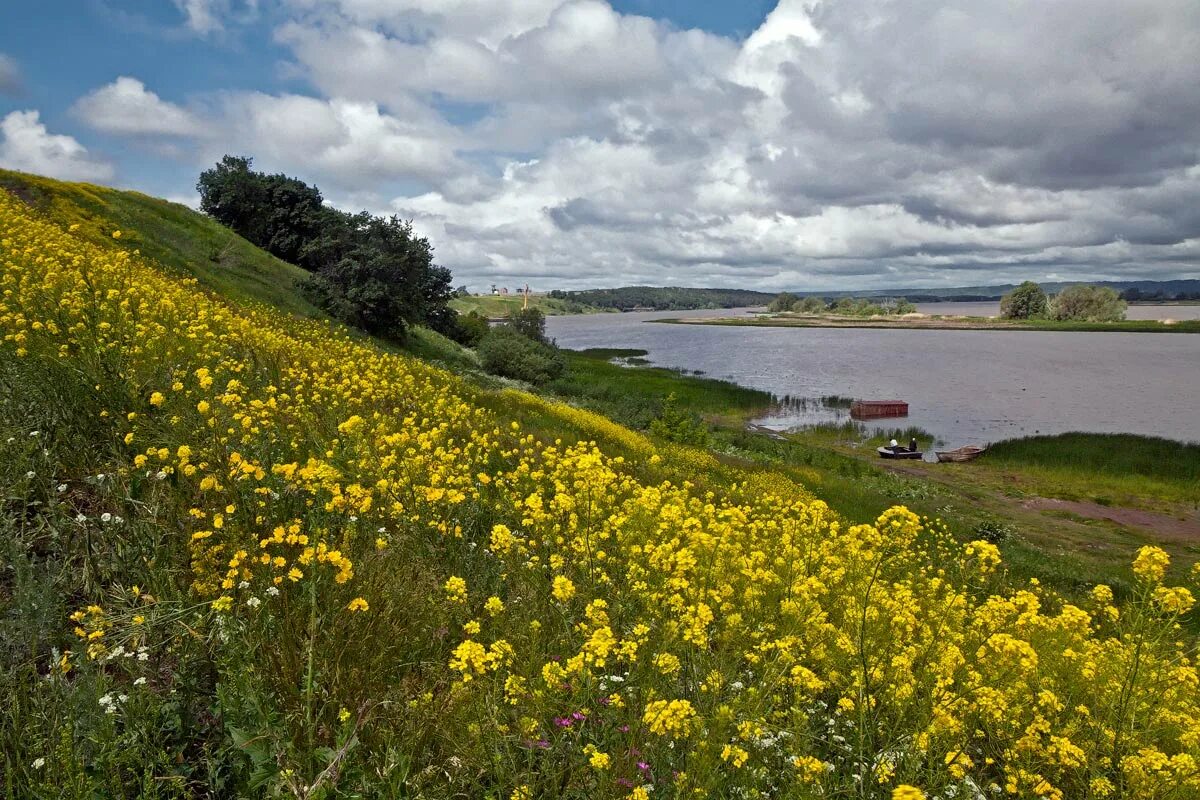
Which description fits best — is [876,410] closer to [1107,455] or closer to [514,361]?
[1107,455]

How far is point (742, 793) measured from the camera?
2.69m

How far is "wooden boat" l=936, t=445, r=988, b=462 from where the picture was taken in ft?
113

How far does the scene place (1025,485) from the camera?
2975 centimetres

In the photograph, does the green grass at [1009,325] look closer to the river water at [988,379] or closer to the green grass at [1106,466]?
the river water at [988,379]

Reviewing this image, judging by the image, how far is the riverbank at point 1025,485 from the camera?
761 inches

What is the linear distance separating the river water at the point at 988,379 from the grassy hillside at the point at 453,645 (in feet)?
128

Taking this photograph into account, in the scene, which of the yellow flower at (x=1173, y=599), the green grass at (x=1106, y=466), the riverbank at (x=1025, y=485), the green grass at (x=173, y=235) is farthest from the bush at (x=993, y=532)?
the green grass at (x=173, y=235)

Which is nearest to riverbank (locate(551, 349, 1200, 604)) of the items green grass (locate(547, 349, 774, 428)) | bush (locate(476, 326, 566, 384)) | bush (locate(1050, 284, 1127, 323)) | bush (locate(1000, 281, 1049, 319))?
green grass (locate(547, 349, 774, 428))

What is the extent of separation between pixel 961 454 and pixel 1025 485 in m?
5.13

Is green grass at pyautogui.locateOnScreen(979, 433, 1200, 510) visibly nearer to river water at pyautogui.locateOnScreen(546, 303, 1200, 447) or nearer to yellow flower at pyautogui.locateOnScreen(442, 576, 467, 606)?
river water at pyautogui.locateOnScreen(546, 303, 1200, 447)

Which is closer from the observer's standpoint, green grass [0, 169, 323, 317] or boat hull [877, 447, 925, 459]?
green grass [0, 169, 323, 317]

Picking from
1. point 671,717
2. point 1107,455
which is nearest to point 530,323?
point 1107,455

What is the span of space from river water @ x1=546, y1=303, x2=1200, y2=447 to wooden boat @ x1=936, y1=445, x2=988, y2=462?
327cm

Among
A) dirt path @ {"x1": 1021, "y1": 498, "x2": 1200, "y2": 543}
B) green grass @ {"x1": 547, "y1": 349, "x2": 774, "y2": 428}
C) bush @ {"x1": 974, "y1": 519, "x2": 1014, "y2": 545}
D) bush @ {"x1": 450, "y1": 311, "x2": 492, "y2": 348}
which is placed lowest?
dirt path @ {"x1": 1021, "y1": 498, "x2": 1200, "y2": 543}
